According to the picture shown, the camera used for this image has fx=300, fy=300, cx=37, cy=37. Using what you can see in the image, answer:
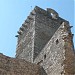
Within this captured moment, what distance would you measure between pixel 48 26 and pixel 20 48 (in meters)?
2.10

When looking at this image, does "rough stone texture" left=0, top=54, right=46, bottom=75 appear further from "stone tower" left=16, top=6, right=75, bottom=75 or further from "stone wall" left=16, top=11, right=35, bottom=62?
"stone wall" left=16, top=11, right=35, bottom=62

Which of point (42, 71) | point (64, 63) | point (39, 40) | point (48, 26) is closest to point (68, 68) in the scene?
point (64, 63)

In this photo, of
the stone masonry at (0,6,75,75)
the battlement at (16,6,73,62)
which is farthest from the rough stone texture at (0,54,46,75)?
the battlement at (16,6,73,62)

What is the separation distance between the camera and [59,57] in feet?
38.8

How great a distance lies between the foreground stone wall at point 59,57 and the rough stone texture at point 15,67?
0.62 meters

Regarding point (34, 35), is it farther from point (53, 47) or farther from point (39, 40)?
point (53, 47)

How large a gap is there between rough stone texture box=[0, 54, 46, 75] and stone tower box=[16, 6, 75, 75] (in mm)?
676

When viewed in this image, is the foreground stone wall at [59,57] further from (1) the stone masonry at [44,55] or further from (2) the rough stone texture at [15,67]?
(2) the rough stone texture at [15,67]

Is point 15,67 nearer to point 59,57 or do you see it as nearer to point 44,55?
point 59,57

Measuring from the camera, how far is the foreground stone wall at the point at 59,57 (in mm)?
11289

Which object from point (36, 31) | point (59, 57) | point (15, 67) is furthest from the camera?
point (36, 31)

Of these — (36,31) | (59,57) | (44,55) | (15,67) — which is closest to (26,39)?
(36,31)

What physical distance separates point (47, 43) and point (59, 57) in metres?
1.83

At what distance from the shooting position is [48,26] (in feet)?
58.0
